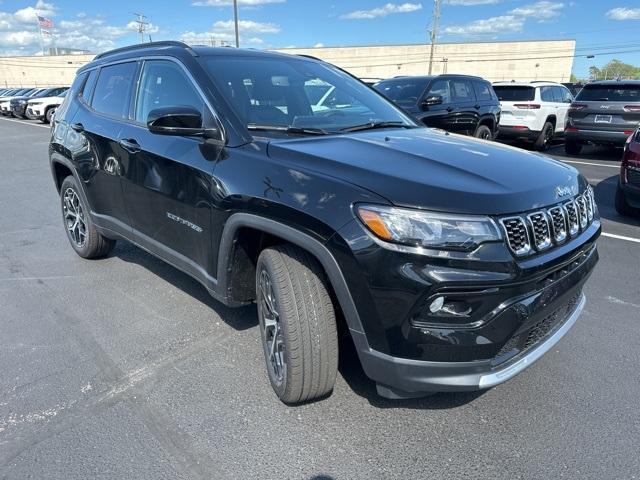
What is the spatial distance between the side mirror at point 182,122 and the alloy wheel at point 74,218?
7.15ft

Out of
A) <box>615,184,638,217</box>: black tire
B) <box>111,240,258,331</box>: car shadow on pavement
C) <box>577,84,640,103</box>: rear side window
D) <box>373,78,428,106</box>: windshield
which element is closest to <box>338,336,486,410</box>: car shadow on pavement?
<box>111,240,258,331</box>: car shadow on pavement

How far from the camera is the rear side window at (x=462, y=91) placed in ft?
31.4

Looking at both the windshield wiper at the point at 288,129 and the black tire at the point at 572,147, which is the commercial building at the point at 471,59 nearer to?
the black tire at the point at 572,147

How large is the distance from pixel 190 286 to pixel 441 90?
6.90 m

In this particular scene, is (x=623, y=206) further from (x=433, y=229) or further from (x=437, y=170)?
(x=433, y=229)

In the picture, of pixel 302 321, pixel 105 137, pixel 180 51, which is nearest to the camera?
pixel 302 321

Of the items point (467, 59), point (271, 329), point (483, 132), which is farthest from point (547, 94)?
point (467, 59)

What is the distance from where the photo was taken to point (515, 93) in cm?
1273

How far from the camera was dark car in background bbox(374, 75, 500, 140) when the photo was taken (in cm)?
879

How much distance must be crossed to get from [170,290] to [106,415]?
1615 mm

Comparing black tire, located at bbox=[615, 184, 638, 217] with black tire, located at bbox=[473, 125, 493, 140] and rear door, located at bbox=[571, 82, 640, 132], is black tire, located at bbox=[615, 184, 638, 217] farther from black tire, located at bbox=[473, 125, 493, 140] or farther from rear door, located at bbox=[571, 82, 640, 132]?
rear door, located at bbox=[571, 82, 640, 132]

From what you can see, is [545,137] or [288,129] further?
[545,137]

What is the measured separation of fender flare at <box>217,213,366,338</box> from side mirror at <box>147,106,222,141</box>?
0.53m

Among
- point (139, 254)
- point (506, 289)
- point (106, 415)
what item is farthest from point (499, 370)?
point (139, 254)
